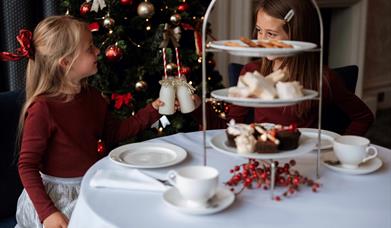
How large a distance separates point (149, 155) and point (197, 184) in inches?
18.6

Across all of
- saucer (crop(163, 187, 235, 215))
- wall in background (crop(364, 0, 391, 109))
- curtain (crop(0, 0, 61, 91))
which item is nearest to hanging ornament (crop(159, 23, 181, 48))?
curtain (crop(0, 0, 61, 91))

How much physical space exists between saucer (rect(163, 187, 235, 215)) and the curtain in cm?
177

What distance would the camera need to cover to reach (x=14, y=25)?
273cm

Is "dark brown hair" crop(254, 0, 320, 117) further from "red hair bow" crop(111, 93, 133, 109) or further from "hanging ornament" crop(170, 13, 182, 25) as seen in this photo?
"red hair bow" crop(111, 93, 133, 109)

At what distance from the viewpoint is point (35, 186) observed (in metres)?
1.67

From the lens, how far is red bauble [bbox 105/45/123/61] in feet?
8.60

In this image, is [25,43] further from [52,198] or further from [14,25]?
[14,25]

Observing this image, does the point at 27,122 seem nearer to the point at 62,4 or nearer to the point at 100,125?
the point at 100,125

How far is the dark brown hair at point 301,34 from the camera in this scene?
196 centimetres

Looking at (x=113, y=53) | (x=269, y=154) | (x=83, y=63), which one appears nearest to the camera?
(x=269, y=154)

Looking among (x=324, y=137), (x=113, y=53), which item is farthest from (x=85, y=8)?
(x=324, y=137)

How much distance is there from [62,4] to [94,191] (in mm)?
1682

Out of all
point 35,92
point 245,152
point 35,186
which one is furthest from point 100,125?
point 245,152

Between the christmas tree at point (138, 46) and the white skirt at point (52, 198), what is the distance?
2.90 feet
